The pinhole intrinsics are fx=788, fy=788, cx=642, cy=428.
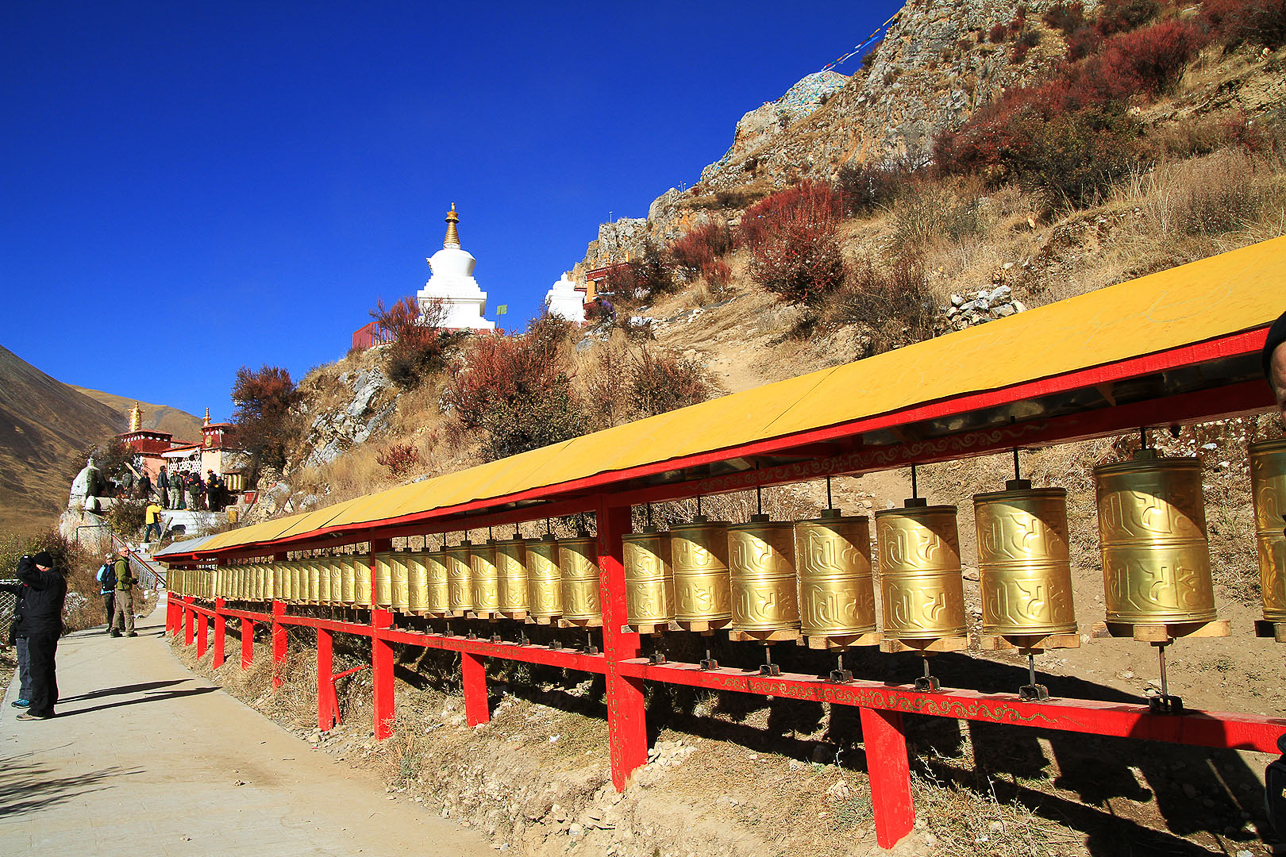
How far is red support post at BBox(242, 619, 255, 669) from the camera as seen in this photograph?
39.8ft

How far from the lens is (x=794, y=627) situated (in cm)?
380

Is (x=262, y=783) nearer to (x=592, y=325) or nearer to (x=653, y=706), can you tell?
(x=653, y=706)

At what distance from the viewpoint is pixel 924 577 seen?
3135 millimetres

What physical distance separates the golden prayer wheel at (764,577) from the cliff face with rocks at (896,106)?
2351 centimetres

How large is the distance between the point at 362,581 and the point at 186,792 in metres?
2.30

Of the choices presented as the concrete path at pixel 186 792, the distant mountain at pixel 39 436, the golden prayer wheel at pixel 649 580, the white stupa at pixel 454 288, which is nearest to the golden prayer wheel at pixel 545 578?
the golden prayer wheel at pixel 649 580

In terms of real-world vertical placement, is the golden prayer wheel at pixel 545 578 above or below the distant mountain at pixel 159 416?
below

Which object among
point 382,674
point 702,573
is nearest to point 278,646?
point 382,674

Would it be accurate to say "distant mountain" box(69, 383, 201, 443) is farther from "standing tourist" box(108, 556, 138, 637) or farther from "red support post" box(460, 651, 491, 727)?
"red support post" box(460, 651, 491, 727)

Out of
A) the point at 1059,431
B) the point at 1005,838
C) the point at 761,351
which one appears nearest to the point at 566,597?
the point at 1005,838

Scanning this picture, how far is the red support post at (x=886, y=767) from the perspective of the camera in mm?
3350

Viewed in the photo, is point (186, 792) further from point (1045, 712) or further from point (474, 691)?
point (1045, 712)

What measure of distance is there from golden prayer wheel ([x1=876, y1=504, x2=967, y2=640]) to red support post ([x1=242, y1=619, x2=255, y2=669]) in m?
11.6

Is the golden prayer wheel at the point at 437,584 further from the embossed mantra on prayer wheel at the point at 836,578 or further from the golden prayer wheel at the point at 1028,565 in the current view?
the golden prayer wheel at the point at 1028,565
